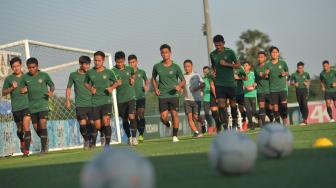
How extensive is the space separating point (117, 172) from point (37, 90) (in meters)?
11.2

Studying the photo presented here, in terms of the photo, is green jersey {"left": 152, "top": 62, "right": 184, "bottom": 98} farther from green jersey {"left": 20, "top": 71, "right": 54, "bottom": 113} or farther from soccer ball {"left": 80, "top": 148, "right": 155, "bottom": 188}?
soccer ball {"left": 80, "top": 148, "right": 155, "bottom": 188}

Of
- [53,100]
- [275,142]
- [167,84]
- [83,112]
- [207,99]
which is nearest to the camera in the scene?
[275,142]

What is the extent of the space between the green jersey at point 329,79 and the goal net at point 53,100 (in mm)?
7834

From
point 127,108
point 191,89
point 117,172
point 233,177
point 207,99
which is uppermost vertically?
point 191,89

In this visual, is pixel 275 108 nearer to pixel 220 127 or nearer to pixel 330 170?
pixel 220 127

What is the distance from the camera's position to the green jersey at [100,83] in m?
15.8

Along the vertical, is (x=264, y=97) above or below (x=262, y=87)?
below

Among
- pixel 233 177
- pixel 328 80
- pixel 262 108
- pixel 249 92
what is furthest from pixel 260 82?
pixel 233 177

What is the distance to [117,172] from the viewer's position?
15.1 feet

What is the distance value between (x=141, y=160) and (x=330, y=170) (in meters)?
2.07

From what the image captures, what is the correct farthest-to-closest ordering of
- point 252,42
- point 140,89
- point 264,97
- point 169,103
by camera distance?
point 252,42 < point 264,97 < point 140,89 < point 169,103

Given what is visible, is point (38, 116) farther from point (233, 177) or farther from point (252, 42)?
point (252, 42)

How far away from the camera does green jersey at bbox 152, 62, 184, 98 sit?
1602 centimetres

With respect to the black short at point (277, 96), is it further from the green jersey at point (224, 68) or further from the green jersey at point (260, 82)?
the green jersey at point (224, 68)
